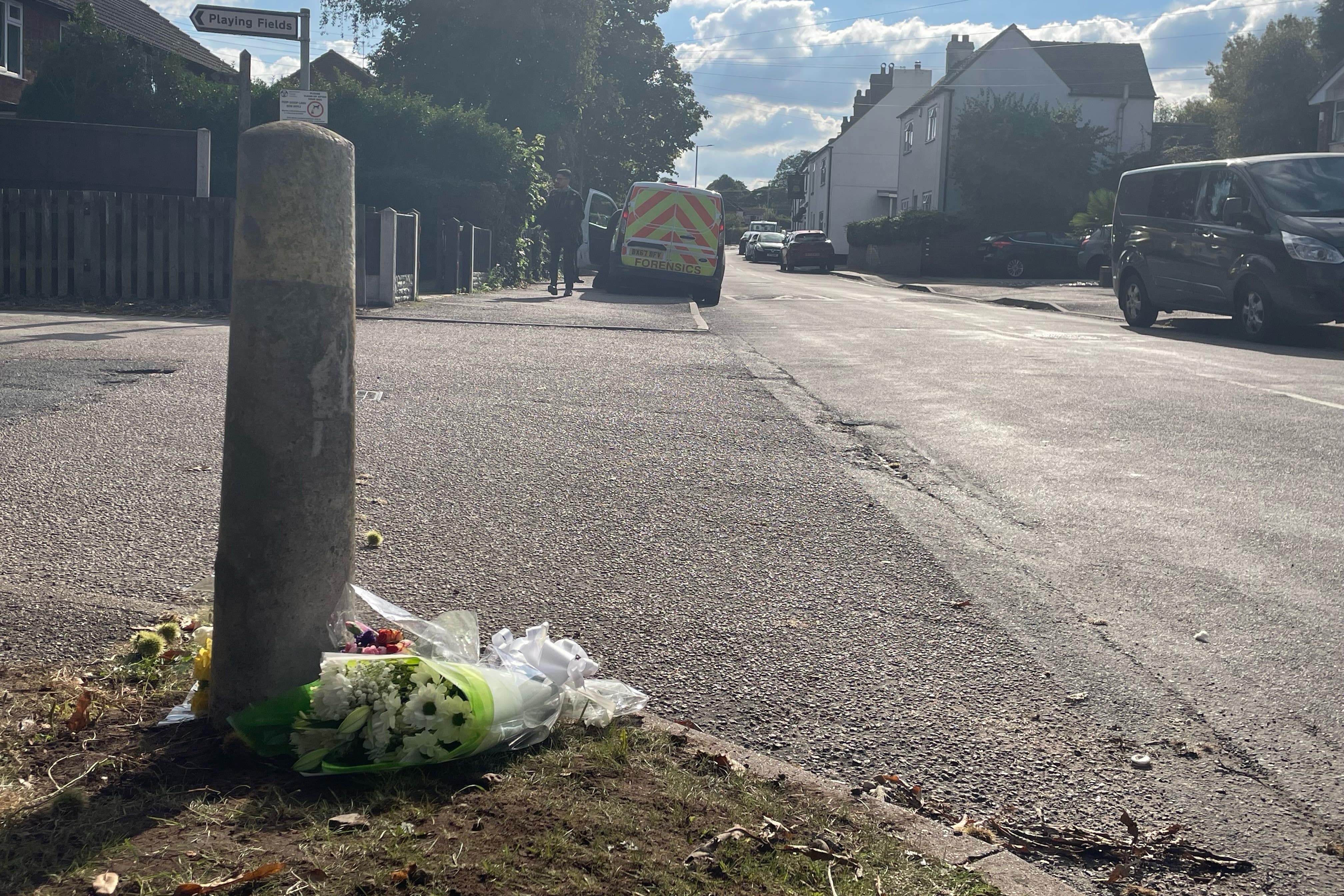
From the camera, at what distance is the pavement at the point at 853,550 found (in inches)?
122

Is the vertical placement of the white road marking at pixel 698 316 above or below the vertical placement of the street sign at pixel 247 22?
below

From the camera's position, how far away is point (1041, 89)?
4906cm

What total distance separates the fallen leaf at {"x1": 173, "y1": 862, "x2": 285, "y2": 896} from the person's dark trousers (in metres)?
20.2

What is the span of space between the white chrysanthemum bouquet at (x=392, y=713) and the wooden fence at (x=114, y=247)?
1290 cm

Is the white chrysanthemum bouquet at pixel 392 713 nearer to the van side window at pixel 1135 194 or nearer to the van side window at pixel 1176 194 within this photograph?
the van side window at pixel 1176 194

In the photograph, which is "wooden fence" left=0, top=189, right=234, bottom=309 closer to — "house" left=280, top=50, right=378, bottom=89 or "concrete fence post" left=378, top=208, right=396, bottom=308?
"concrete fence post" left=378, top=208, right=396, bottom=308

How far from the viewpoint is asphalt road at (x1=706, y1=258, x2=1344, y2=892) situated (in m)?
3.28

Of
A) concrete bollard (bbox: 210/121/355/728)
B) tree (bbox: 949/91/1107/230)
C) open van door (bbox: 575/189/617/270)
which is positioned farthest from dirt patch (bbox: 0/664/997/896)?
tree (bbox: 949/91/1107/230)

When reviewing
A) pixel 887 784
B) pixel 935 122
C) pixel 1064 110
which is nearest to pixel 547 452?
pixel 887 784

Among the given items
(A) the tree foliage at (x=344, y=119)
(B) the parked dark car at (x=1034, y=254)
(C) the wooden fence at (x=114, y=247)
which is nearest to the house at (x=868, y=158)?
(B) the parked dark car at (x=1034, y=254)

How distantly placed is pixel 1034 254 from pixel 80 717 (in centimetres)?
3803

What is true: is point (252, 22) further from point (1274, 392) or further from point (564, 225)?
point (564, 225)

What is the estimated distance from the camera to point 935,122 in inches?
1992

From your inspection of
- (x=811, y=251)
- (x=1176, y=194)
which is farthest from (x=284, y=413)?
(x=811, y=251)
